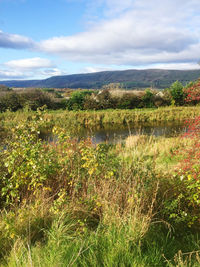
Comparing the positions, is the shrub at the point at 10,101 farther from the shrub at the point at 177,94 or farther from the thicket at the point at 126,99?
the shrub at the point at 177,94

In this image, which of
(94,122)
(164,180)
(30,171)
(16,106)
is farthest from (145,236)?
(16,106)

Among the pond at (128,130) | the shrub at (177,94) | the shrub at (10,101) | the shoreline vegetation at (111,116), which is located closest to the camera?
the pond at (128,130)

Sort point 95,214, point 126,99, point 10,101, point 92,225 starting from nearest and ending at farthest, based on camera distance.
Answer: point 92,225 → point 95,214 → point 10,101 → point 126,99

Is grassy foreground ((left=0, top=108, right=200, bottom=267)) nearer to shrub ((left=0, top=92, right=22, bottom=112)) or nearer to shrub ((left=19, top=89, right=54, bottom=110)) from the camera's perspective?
shrub ((left=0, top=92, right=22, bottom=112))

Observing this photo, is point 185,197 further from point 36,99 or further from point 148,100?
point 148,100

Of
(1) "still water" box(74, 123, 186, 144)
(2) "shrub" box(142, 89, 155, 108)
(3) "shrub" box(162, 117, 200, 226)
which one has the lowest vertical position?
(1) "still water" box(74, 123, 186, 144)

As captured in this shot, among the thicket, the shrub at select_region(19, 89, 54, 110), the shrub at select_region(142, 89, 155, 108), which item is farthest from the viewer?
the shrub at select_region(142, 89, 155, 108)

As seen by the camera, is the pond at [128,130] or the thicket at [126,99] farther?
the thicket at [126,99]

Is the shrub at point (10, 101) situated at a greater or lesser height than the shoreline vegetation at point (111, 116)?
greater

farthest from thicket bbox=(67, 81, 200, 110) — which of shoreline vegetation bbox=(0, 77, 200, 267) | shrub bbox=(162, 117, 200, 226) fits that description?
shrub bbox=(162, 117, 200, 226)

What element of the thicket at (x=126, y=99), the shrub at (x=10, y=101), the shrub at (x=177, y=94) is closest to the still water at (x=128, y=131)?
the thicket at (x=126, y=99)

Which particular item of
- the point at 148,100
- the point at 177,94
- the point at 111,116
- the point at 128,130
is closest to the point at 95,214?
the point at 128,130

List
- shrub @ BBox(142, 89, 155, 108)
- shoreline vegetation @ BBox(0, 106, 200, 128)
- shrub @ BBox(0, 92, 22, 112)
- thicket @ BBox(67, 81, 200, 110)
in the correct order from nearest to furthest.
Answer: shoreline vegetation @ BBox(0, 106, 200, 128) → shrub @ BBox(0, 92, 22, 112) → thicket @ BBox(67, 81, 200, 110) → shrub @ BBox(142, 89, 155, 108)

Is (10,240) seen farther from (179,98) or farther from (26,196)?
(179,98)
